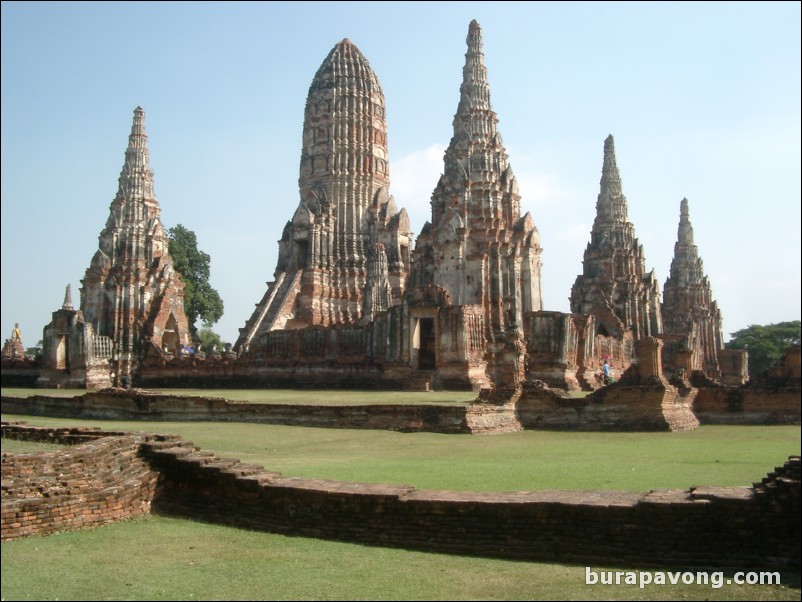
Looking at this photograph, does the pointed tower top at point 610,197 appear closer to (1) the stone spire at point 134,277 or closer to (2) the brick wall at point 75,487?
(1) the stone spire at point 134,277

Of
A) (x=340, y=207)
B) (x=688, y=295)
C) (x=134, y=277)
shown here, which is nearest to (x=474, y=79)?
(x=340, y=207)

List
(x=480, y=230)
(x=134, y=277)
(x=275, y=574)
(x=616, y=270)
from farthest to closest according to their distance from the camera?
(x=616, y=270)
(x=134, y=277)
(x=480, y=230)
(x=275, y=574)

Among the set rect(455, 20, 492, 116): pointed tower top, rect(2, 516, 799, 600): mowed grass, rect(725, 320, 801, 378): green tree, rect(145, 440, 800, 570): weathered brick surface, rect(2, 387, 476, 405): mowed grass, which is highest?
rect(455, 20, 492, 116): pointed tower top

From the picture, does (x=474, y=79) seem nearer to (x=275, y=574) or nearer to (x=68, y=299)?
(x=68, y=299)

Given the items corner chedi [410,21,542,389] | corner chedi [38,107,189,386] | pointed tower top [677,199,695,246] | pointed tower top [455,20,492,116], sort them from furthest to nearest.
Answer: pointed tower top [677,199,695,246], pointed tower top [455,20,492,116], corner chedi [38,107,189,386], corner chedi [410,21,542,389]

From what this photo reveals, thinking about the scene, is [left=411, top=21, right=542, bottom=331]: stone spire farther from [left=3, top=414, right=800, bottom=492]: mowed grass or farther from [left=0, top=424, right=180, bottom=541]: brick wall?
[left=0, top=424, right=180, bottom=541]: brick wall

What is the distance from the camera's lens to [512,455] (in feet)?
43.3

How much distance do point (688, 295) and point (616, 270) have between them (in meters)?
10.6

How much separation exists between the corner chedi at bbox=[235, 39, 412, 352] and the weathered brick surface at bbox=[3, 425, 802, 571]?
34.3 metres

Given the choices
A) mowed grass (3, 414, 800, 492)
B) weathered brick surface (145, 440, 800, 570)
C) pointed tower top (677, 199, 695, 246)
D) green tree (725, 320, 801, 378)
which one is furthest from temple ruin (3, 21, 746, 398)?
weathered brick surface (145, 440, 800, 570)

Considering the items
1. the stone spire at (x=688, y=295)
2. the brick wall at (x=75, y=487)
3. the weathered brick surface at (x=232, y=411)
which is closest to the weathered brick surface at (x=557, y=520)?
the brick wall at (x=75, y=487)

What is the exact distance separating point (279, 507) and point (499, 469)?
3695 millimetres

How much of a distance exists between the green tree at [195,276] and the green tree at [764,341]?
40.2 m

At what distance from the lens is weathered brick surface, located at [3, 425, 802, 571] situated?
687 centimetres
